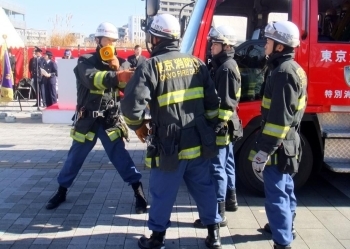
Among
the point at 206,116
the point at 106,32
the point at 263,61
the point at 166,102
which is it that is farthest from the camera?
the point at 263,61

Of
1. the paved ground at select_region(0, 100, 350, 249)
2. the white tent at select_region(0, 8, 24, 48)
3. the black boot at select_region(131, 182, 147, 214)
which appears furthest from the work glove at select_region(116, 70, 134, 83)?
the white tent at select_region(0, 8, 24, 48)

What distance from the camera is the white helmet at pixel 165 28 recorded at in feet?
12.8

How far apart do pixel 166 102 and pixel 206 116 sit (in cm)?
49

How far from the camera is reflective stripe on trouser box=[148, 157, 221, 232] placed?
4020 millimetres

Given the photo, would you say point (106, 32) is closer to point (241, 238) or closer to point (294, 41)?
point (294, 41)

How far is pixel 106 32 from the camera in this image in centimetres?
502

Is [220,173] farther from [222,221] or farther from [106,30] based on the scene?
[106,30]

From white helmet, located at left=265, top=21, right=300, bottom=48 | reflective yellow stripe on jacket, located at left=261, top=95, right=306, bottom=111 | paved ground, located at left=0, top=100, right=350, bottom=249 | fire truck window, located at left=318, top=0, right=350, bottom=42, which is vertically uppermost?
fire truck window, located at left=318, top=0, right=350, bottom=42

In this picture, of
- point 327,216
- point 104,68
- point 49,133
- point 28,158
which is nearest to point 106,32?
point 104,68

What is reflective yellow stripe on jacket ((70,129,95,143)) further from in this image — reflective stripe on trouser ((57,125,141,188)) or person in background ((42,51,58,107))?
person in background ((42,51,58,107))

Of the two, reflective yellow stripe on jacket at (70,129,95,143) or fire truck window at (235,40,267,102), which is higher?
fire truck window at (235,40,267,102)

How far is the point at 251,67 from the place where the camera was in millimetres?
5543

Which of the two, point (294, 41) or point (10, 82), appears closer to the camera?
point (294, 41)

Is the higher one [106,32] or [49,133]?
[106,32]
